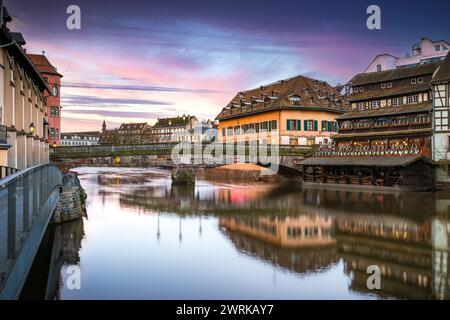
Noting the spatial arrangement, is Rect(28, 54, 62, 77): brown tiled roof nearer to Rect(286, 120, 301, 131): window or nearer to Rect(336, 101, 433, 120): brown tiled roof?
Rect(286, 120, 301, 131): window

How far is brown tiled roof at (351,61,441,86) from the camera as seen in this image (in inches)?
1951

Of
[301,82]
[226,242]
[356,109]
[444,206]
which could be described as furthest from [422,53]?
[226,242]

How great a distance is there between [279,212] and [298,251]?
11.8m

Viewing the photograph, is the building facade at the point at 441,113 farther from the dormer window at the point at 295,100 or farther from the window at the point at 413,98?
the dormer window at the point at 295,100

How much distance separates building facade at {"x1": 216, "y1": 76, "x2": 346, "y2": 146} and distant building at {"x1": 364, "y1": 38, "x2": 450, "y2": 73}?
12.7 m

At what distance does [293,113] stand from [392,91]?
56.3 feet

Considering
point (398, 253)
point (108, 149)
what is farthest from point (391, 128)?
point (398, 253)

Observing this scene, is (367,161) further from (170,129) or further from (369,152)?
(170,129)

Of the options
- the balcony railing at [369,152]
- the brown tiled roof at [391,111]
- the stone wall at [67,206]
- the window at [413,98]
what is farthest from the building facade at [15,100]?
the window at [413,98]

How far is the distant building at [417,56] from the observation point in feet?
248

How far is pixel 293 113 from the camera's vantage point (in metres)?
66.8

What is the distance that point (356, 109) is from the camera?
5706 centimetres
